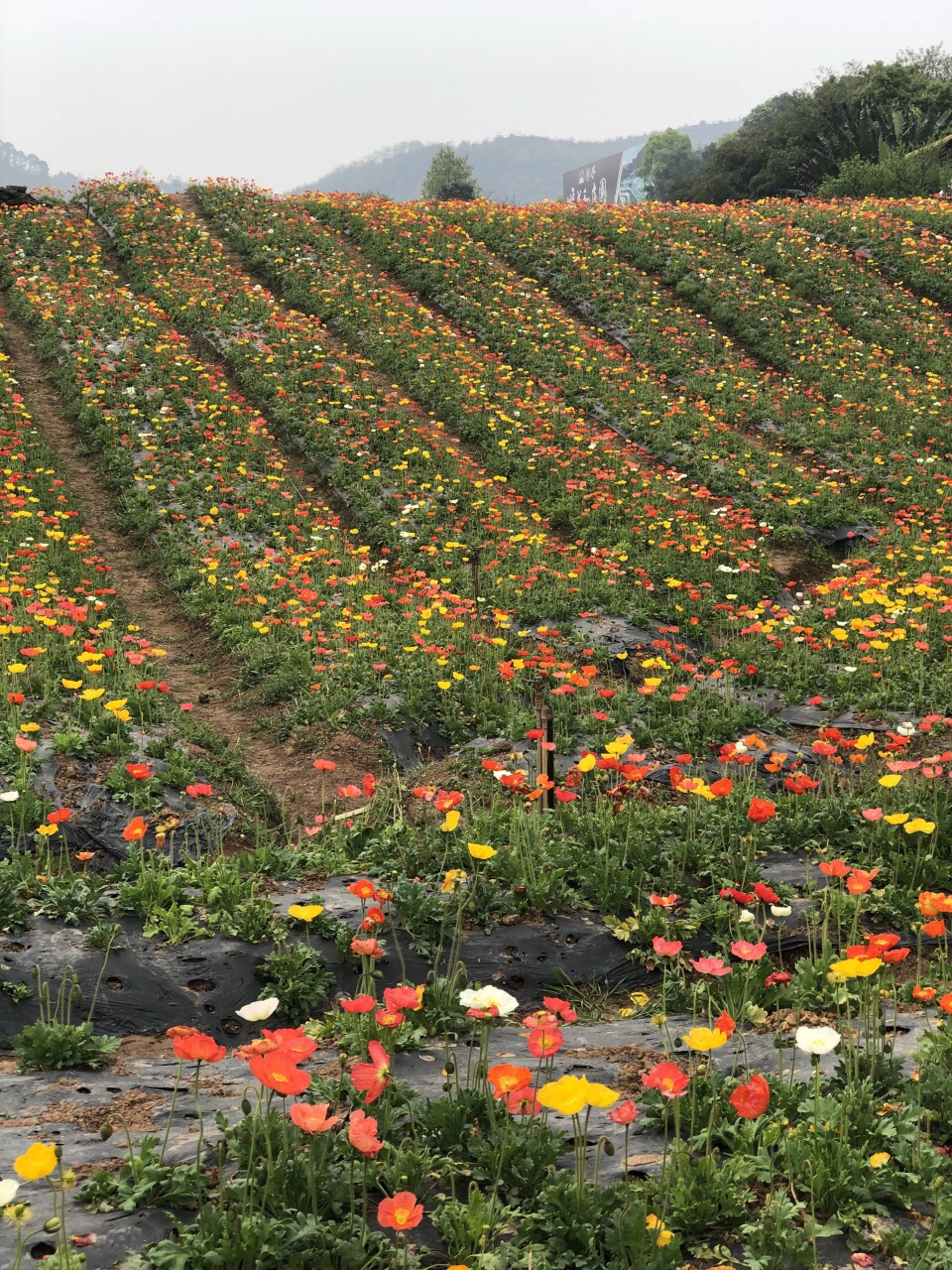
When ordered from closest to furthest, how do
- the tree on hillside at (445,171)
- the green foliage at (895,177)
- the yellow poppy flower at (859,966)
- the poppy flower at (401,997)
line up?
the yellow poppy flower at (859,966) → the poppy flower at (401,997) → the green foliage at (895,177) → the tree on hillside at (445,171)

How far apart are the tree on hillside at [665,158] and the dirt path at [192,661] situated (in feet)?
261

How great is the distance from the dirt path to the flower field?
0.21 ft

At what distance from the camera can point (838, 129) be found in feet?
→ 117

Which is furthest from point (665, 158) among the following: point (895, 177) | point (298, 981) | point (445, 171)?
point (298, 981)

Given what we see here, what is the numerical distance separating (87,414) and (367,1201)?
47.1 feet

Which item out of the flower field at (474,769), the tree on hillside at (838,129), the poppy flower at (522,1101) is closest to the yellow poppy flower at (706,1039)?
the flower field at (474,769)

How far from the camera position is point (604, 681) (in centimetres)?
823

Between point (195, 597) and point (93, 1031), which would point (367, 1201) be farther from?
point (195, 597)

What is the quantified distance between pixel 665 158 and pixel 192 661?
102 meters

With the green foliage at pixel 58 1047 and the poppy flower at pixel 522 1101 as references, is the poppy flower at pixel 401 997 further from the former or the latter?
the green foliage at pixel 58 1047

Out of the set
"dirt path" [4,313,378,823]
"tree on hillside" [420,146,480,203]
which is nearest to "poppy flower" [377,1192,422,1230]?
"dirt path" [4,313,378,823]

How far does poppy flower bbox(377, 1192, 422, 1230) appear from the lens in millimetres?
1877

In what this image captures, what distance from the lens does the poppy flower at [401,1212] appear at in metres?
1.88

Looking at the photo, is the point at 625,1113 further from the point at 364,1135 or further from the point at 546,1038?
the point at 364,1135
